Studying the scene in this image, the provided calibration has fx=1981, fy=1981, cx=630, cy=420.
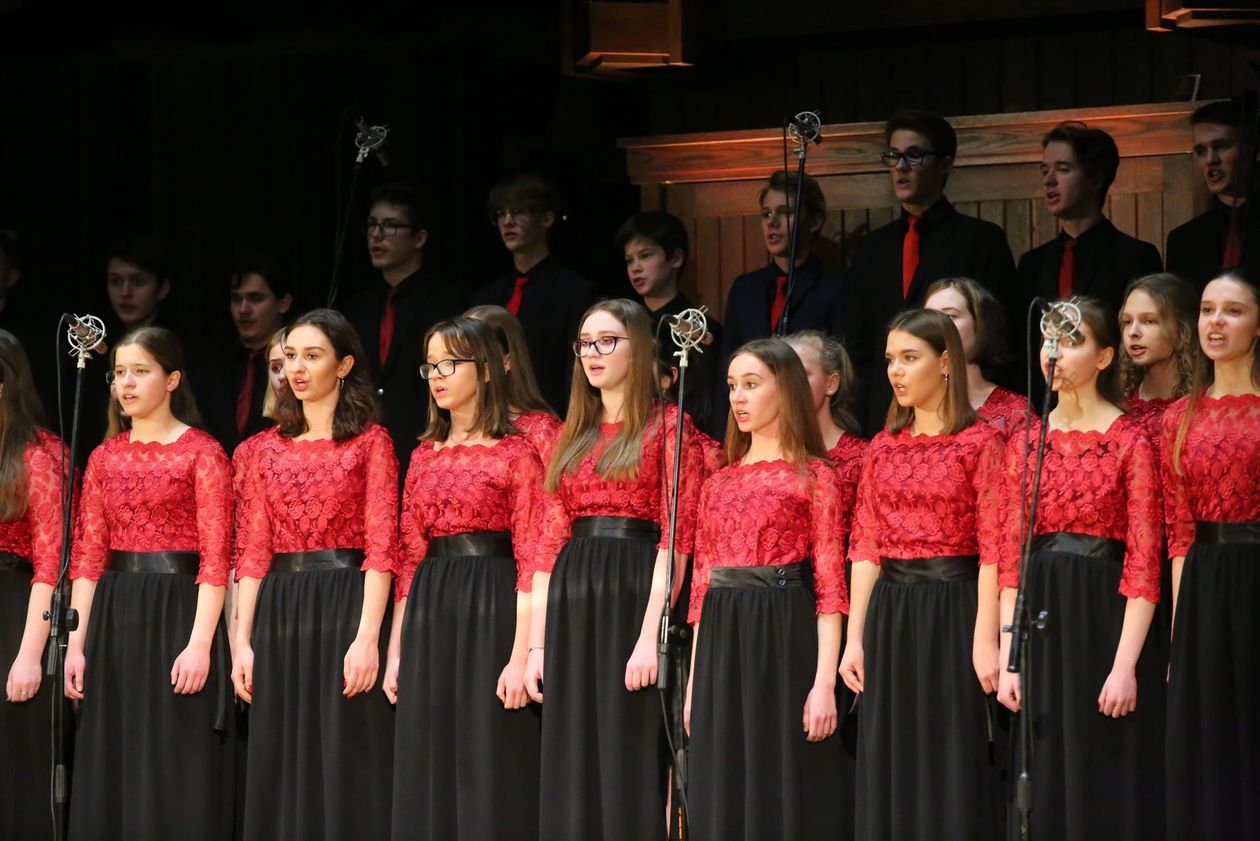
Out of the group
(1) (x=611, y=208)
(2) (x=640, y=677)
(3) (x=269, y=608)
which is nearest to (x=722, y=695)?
(2) (x=640, y=677)

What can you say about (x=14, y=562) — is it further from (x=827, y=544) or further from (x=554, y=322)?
(x=827, y=544)

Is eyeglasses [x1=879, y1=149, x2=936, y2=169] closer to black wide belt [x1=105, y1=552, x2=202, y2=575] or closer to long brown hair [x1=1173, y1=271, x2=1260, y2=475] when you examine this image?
long brown hair [x1=1173, y1=271, x2=1260, y2=475]

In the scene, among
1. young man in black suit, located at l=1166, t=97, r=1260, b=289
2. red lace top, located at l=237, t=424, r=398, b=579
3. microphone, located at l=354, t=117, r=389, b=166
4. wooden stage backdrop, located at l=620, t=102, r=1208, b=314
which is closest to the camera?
red lace top, located at l=237, t=424, r=398, b=579

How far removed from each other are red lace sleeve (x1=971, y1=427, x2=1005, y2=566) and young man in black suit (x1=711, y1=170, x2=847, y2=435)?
1.35m

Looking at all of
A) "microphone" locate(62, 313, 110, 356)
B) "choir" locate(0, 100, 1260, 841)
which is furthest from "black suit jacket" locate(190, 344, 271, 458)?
"microphone" locate(62, 313, 110, 356)

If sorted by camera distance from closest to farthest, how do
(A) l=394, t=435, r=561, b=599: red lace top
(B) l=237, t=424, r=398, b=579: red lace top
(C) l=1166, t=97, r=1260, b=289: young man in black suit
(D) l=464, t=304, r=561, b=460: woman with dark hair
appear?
1. (A) l=394, t=435, r=561, b=599: red lace top
2. (B) l=237, t=424, r=398, b=579: red lace top
3. (D) l=464, t=304, r=561, b=460: woman with dark hair
4. (C) l=1166, t=97, r=1260, b=289: young man in black suit

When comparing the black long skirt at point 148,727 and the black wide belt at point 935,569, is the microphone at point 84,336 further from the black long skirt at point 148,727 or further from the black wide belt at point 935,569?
the black wide belt at point 935,569

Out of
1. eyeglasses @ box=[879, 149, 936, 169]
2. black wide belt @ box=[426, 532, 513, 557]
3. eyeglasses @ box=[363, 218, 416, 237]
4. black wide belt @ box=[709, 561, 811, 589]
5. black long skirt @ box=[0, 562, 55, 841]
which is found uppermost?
eyeglasses @ box=[879, 149, 936, 169]

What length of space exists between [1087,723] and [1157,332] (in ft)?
3.43

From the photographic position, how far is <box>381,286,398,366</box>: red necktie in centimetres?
668

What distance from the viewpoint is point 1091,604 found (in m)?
4.77

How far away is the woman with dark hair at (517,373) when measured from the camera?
5.54 meters

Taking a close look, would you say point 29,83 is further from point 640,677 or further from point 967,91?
point 640,677

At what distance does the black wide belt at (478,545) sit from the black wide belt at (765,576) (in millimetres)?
677
